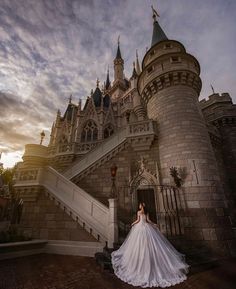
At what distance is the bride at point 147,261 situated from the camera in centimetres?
411

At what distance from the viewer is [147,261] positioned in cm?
440

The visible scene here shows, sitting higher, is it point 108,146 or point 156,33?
point 156,33

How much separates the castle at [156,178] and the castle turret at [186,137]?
0.05 m

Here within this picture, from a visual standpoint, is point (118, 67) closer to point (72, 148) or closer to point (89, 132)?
point (89, 132)

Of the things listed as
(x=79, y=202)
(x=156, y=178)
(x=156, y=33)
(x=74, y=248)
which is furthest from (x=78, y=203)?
(x=156, y=33)

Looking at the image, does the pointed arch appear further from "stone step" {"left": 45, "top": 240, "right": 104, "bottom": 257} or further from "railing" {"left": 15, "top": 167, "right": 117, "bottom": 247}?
"stone step" {"left": 45, "top": 240, "right": 104, "bottom": 257}

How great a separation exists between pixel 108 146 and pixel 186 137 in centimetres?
517

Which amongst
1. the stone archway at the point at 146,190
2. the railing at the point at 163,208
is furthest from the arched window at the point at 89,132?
the railing at the point at 163,208

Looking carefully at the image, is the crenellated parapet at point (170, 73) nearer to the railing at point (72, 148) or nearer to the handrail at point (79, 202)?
the railing at point (72, 148)

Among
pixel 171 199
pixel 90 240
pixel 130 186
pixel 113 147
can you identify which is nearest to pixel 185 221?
pixel 171 199

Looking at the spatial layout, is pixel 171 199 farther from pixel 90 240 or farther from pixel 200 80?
pixel 200 80

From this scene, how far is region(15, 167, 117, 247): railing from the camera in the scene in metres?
7.04

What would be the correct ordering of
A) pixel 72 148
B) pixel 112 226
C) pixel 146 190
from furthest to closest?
pixel 72 148, pixel 146 190, pixel 112 226

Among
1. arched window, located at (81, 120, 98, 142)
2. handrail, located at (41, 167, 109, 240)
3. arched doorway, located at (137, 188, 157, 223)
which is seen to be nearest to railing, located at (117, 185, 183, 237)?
arched doorway, located at (137, 188, 157, 223)
